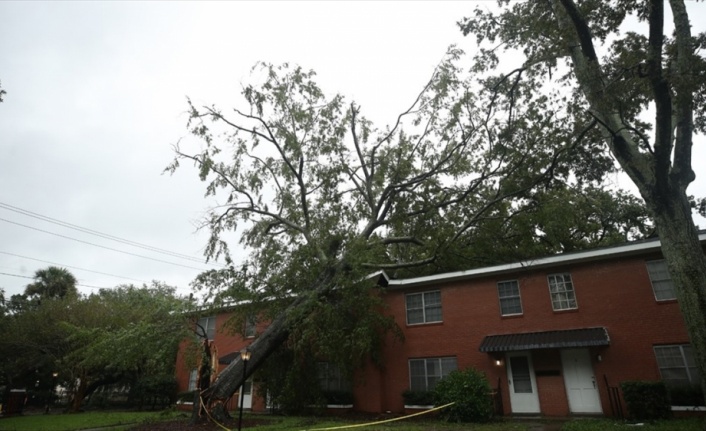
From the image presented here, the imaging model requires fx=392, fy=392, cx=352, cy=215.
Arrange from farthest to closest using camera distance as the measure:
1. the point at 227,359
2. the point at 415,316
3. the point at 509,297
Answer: the point at 227,359, the point at 415,316, the point at 509,297

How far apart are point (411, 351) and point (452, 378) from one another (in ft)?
11.2

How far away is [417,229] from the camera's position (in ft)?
61.1

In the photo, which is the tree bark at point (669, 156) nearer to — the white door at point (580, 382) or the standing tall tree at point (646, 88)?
the standing tall tree at point (646, 88)

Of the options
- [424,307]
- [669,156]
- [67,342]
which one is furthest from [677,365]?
[67,342]

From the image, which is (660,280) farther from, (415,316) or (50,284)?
(50,284)

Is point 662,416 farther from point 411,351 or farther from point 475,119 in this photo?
point 475,119

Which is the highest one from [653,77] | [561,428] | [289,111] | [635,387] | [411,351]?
[289,111]

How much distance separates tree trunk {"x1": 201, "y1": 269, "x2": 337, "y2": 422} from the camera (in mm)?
13875

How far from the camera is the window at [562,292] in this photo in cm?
1431

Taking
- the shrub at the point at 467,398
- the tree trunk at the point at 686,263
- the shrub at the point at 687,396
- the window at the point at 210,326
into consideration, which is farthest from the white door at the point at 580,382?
the window at the point at 210,326

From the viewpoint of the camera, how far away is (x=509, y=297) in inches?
605

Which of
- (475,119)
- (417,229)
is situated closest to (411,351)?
(417,229)

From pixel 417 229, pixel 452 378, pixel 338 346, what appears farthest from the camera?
pixel 417 229

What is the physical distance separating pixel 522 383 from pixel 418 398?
→ 3.87 m
